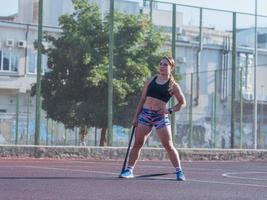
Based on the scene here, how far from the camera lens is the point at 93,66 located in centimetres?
2428

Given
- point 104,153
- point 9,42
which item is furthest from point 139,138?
point 9,42

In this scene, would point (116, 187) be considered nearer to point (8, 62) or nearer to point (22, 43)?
point (22, 43)

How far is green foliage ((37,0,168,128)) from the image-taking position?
22938 millimetres

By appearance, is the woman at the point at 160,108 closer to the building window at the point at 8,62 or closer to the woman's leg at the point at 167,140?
the woman's leg at the point at 167,140

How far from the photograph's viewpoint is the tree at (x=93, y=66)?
22.9 meters

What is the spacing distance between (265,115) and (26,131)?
10.1m

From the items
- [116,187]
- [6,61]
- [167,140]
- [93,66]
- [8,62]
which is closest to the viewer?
[116,187]

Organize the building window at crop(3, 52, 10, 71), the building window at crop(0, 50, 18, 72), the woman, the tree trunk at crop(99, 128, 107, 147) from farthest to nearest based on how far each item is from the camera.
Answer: the building window at crop(3, 52, 10, 71)
the building window at crop(0, 50, 18, 72)
the tree trunk at crop(99, 128, 107, 147)
the woman

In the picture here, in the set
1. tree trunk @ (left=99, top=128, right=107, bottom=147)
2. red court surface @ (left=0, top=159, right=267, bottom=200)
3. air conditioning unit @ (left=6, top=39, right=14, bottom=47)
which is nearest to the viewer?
red court surface @ (left=0, top=159, right=267, bottom=200)

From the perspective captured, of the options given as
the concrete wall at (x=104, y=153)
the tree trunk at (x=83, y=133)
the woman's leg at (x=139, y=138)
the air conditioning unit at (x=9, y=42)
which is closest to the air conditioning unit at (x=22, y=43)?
the air conditioning unit at (x=9, y=42)

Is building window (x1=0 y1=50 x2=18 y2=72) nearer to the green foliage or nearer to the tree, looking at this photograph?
the tree

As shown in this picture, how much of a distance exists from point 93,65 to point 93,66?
0.06m

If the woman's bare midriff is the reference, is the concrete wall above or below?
below

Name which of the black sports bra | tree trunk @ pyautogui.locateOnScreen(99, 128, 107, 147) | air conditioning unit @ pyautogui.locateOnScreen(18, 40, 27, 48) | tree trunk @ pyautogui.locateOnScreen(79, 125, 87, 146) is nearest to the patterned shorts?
the black sports bra
